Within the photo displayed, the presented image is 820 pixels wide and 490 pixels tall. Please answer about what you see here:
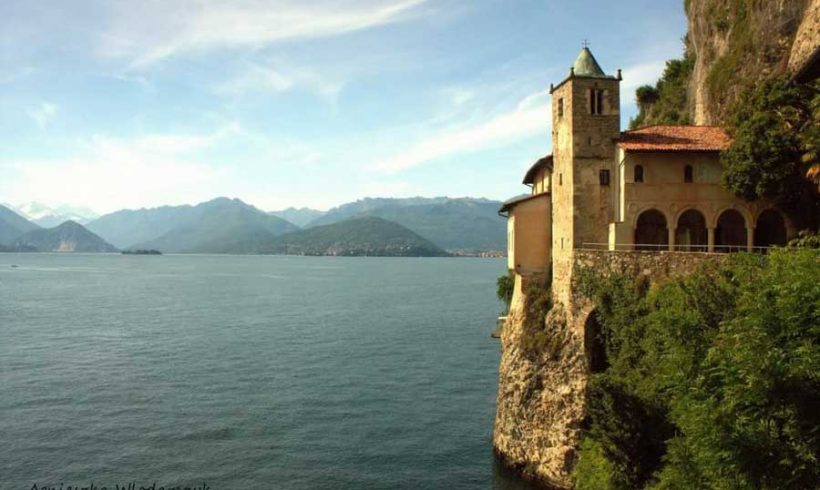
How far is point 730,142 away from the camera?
3406cm

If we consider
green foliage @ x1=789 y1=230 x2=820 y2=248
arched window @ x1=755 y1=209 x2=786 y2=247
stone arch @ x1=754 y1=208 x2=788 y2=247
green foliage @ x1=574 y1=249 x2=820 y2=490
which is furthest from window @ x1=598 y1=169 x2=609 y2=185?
green foliage @ x1=789 y1=230 x2=820 y2=248

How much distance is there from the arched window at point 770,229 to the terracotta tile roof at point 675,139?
198 inches

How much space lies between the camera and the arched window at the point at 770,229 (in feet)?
114

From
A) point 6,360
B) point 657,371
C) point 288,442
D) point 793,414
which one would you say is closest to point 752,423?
point 793,414

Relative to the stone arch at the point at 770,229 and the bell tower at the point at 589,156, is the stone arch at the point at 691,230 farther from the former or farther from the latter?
the bell tower at the point at 589,156

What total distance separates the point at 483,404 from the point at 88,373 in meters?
36.0

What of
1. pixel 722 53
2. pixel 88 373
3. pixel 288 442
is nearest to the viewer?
pixel 288 442

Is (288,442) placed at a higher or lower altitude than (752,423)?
lower

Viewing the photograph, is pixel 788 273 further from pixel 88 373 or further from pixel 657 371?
pixel 88 373

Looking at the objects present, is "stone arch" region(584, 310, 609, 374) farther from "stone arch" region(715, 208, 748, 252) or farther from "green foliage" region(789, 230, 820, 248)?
"green foliage" region(789, 230, 820, 248)

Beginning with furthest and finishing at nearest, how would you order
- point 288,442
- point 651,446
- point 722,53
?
1. point 722,53
2. point 288,442
3. point 651,446

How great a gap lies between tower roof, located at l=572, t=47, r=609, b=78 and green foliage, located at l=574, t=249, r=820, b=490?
12.7m

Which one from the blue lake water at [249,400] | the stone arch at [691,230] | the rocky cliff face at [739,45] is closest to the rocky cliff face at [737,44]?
the rocky cliff face at [739,45]

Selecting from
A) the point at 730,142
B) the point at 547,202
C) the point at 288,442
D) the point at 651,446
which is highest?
the point at 730,142
